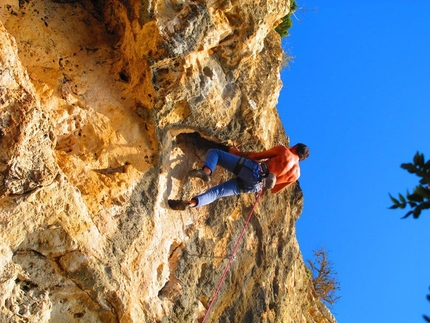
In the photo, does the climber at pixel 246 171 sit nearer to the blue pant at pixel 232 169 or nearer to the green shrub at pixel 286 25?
the blue pant at pixel 232 169

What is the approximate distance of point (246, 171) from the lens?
6953 mm

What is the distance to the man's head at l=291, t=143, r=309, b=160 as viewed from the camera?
25.0 feet

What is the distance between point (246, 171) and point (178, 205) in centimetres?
113

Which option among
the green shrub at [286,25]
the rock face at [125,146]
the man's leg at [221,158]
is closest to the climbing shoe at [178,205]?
the rock face at [125,146]

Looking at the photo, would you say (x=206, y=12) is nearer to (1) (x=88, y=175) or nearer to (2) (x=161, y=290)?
(1) (x=88, y=175)

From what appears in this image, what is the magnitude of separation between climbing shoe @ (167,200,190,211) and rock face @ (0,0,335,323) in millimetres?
124

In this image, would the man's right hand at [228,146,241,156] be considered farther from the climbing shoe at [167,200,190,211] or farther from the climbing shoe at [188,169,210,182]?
the climbing shoe at [167,200,190,211]

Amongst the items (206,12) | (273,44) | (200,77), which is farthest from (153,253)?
(273,44)

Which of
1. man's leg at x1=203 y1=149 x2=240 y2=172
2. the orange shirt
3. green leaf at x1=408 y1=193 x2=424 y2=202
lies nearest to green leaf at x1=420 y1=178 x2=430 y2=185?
green leaf at x1=408 y1=193 x2=424 y2=202

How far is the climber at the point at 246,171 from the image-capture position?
21.7ft

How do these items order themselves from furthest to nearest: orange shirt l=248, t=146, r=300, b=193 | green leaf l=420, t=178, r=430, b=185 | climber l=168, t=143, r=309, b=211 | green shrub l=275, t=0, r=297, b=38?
green shrub l=275, t=0, r=297, b=38 → orange shirt l=248, t=146, r=300, b=193 → climber l=168, t=143, r=309, b=211 → green leaf l=420, t=178, r=430, b=185

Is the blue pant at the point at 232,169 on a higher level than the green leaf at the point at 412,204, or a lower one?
higher

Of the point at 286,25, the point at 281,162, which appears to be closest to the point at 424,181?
the point at 281,162

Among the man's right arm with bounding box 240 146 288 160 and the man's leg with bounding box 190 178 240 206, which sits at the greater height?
the man's right arm with bounding box 240 146 288 160
